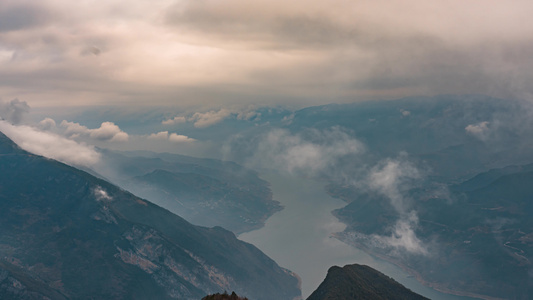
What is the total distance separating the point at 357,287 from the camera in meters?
154

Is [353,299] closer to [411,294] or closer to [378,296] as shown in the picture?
[378,296]

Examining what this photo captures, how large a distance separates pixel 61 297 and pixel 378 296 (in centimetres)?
15206

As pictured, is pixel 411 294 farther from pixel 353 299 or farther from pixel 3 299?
pixel 3 299

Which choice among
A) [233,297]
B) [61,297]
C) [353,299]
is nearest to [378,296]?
[353,299]

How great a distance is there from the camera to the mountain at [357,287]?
15012 centimetres

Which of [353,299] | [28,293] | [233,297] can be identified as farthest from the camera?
[28,293]

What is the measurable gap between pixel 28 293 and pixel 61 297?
632 inches

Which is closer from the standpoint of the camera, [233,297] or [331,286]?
[233,297]

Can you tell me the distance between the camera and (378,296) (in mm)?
155000

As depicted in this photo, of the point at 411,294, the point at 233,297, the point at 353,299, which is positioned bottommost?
the point at 233,297

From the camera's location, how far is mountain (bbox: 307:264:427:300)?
493 ft

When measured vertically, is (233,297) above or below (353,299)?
below

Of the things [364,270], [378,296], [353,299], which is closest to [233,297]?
[353,299]

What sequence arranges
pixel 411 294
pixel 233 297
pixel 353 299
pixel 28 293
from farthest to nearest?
→ pixel 28 293
pixel 411 294
pixel 353 299
pixel 233 297
